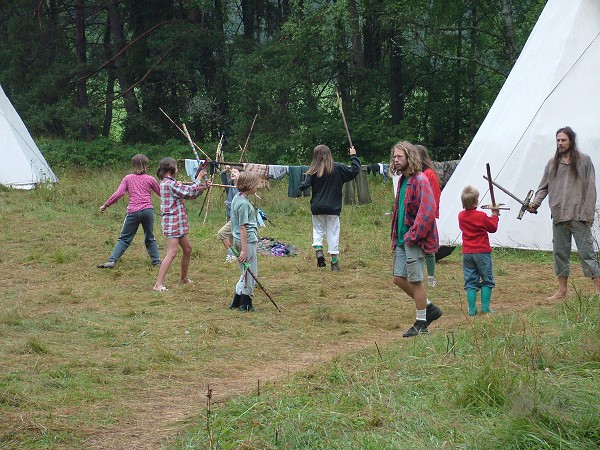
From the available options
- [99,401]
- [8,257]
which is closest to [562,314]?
[99,401]

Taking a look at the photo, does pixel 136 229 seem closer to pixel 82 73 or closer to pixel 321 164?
pixel 321 164

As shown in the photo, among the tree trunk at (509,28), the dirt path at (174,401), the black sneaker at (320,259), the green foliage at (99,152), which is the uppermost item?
the tree trunk at (509,28)

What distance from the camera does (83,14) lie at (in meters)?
27.7

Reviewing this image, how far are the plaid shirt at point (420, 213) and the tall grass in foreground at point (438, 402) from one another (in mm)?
1029

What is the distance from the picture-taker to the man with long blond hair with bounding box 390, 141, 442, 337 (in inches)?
272

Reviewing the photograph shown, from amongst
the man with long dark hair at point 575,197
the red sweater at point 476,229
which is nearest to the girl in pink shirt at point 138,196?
the red sweater at point 476,229

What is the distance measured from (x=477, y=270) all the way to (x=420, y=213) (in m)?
1.36

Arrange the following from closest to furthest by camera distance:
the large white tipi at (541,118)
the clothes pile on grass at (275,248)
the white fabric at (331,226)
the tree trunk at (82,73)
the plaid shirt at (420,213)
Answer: the plaid shirt at (420,213), the white fabric at (331,226), the large white tipi at (541,118), the clothes pile on grass at (275,248), the tree trunk at (82,73)

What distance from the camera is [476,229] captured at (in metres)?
7.93

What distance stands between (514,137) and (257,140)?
12.6 m

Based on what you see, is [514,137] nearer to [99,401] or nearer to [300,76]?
[99,401]

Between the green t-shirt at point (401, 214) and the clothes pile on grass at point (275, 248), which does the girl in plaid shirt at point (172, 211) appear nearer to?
the clothes pile on grass at point (275, 248)

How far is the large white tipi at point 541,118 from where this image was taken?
11516mm

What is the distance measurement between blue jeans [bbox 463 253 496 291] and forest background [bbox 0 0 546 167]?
41.8 ft
